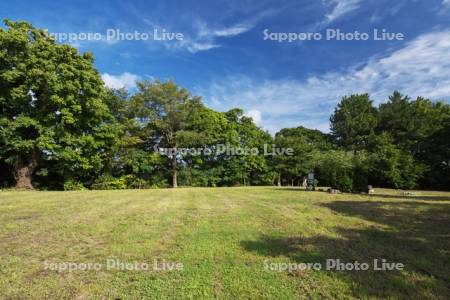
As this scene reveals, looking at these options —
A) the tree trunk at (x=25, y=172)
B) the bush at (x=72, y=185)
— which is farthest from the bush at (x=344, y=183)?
the tree trunk at (x=25, y=172)

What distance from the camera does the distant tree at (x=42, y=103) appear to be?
16.2 m

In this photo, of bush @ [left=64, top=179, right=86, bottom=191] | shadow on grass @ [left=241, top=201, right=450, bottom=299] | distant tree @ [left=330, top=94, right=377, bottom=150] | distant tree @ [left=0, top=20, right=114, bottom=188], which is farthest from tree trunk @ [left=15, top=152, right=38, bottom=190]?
distant tree @ [left=330, top=94, right=377, bottom=150]

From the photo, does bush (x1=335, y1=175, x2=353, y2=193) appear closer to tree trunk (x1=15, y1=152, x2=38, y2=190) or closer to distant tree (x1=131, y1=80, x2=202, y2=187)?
distant tree (x1=131, y1=80, x2=202, y2=187)

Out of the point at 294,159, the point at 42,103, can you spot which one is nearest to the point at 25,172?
the point at 42,103

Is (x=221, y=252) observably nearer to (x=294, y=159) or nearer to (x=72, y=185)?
(x=72, y=185)

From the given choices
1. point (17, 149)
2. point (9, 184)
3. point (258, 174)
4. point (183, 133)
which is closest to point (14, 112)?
point (17, 149)

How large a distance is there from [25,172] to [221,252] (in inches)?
779

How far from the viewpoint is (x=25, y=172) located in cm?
1791

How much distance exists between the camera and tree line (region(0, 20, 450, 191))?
1672cm

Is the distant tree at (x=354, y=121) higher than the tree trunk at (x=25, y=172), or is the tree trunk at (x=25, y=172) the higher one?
the distant tree at (x=354, y=121)

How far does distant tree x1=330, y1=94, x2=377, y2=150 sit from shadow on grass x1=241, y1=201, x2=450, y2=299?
110 ft

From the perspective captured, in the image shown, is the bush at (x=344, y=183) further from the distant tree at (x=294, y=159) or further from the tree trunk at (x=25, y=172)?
the tree trunk at (x=25, y=172)

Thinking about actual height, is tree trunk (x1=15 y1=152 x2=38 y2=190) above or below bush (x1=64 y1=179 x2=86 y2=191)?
above

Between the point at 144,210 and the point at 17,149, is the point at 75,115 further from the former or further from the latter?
the point at 144,210
